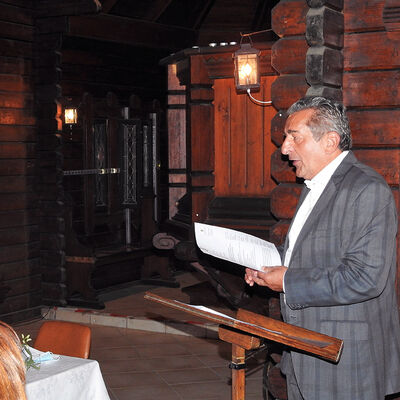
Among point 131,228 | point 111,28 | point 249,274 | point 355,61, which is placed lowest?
point 131,228

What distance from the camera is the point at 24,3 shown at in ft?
29.7

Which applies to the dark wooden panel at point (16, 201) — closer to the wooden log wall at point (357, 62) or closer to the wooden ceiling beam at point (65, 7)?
the wooden ceiling beam at point (65, 7)

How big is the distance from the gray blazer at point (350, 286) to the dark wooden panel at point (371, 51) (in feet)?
5.87

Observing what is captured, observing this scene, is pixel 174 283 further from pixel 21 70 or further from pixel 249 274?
pixel 249 274

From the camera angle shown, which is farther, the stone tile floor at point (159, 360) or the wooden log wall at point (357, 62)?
the stone tile floor at point (159, 360)

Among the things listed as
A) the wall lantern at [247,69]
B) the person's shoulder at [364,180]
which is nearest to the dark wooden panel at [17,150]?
the wall lantern at [247,69]

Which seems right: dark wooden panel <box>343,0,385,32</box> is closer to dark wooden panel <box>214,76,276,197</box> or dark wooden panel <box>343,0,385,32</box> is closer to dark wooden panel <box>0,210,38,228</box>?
dark wooden panel <box>214,76,276,197</box>

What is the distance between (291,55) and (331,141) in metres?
2.01

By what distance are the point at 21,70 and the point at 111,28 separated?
1.60m

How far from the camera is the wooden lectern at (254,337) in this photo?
2662 millimetres

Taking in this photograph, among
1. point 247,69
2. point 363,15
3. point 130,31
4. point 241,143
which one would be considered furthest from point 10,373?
point 130,31

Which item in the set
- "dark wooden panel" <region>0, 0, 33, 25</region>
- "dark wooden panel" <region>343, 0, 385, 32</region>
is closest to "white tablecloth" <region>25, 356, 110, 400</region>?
"dark wooden panel" <region>343, 0, 385, 32</region>

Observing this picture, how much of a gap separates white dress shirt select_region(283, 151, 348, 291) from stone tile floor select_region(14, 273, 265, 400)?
10.9ft

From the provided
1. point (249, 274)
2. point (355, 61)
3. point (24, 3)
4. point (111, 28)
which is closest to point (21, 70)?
point (24, 3)
